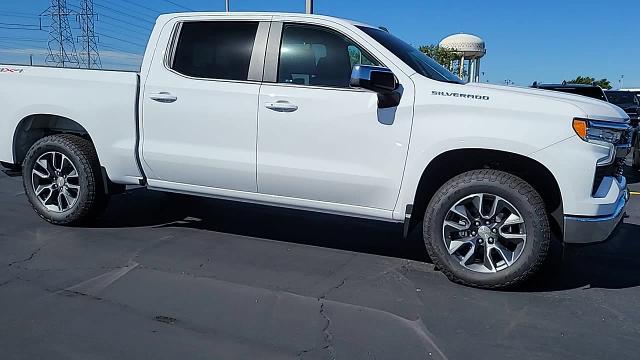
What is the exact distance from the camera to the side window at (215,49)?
484cm

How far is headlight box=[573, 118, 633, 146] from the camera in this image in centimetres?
379

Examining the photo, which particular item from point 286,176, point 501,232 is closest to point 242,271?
point 286,176

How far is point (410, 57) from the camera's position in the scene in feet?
15.1

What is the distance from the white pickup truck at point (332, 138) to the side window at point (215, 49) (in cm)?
1

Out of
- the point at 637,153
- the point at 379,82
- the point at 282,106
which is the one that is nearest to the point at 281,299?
the point at 282,106

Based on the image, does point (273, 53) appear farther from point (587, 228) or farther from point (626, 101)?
point (626, 101)

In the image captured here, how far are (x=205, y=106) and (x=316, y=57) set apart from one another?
105 centimetres

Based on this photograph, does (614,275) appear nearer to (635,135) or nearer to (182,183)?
(182,183)

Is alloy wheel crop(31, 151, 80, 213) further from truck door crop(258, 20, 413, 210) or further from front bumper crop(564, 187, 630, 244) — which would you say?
front bumper crop(564, 187, 630, 244)

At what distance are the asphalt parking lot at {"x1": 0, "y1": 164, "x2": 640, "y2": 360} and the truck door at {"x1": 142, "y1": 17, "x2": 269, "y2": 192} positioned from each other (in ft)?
2.38

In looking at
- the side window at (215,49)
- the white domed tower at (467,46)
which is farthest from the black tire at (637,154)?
the white domed tower at (467,46)

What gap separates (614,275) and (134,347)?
3.76 metres

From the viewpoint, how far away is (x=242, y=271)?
14.6ft

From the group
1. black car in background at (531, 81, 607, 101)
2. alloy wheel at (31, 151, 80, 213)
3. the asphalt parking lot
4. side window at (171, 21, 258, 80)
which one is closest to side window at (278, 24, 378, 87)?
side window at (171, 21, 258, 80)
